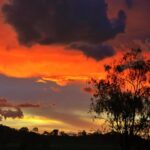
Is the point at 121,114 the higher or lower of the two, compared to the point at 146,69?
lower

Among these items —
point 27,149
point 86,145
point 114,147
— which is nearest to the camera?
point 27,149

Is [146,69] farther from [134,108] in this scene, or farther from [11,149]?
[11,149]

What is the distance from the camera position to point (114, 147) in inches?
6683

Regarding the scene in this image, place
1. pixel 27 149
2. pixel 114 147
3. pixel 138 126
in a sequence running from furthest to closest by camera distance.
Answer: pixel 114 147, pixel 27 149, pixel 138 126

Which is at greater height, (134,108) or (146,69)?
(146,69)

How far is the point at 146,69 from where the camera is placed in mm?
86062

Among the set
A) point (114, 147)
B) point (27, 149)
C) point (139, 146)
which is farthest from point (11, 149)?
point (139, 146)

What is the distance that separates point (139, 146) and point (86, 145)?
102587mm

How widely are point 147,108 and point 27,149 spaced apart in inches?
2868

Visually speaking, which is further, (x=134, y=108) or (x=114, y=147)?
(x=114, y=147)

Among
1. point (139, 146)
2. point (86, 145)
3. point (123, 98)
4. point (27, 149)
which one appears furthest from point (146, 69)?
point (86, 145)

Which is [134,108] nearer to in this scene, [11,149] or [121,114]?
[121,114]

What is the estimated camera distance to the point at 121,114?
86.0 meters

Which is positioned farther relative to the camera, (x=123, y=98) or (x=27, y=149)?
(x=27, y=149)
